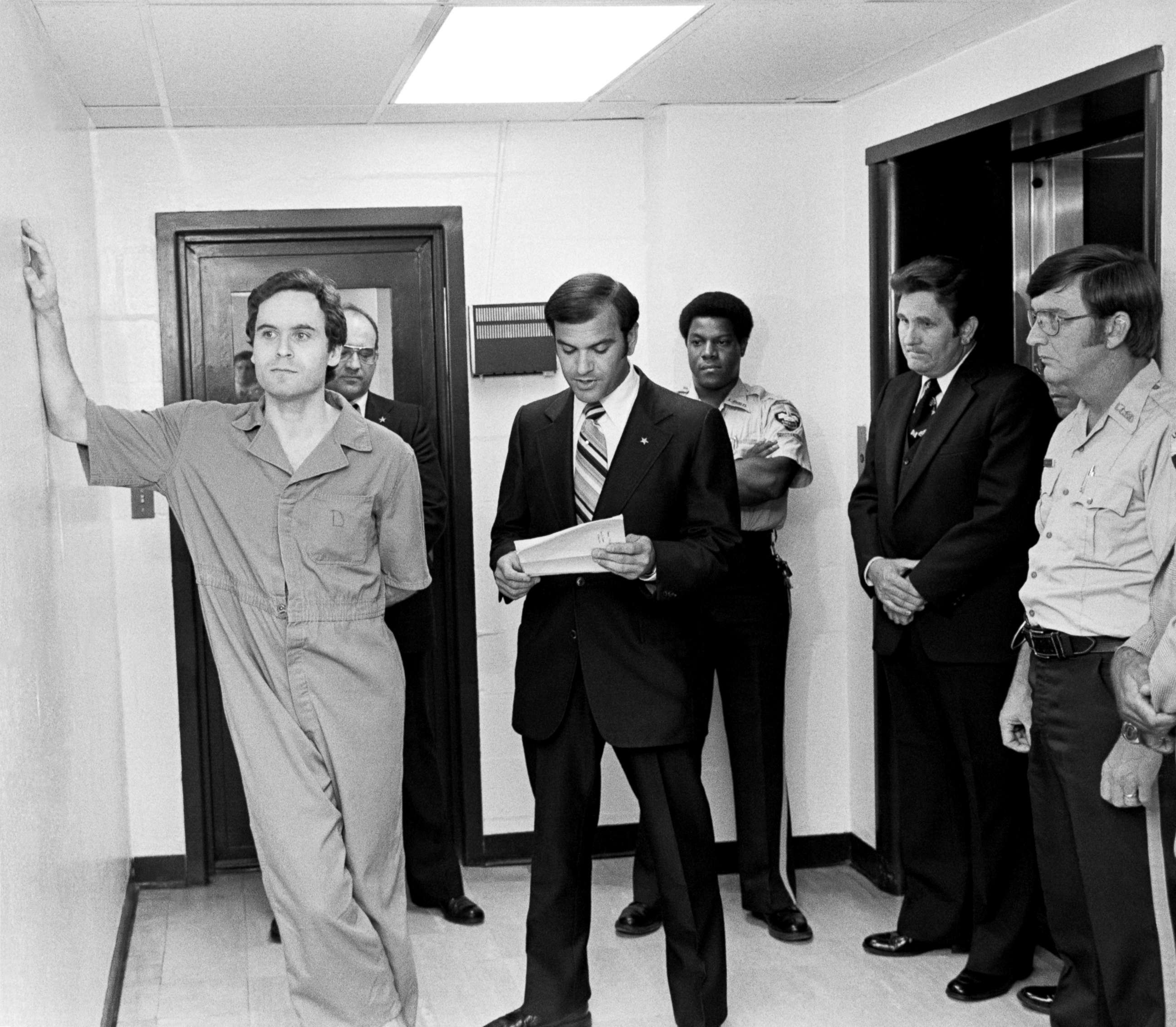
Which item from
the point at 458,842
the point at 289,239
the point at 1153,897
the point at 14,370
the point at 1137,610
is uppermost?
the point at 289,239

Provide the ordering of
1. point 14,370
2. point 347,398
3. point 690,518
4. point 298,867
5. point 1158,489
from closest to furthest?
point 14,370, point 1158,489, point 298,867, point 690,518, point 347,398

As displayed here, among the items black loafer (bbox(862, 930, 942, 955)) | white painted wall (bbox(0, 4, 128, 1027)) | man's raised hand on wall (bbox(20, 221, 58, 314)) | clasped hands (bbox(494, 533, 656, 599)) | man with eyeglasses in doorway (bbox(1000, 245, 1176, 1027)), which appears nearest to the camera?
white painted wall (bbox(0, 4, 128, 1027))

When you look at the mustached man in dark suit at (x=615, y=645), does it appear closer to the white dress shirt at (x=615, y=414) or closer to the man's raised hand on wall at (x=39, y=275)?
the white dress shirt at (x=615, y=414)

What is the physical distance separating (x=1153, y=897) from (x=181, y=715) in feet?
9.48

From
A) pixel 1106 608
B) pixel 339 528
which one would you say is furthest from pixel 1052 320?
pixel 339 528

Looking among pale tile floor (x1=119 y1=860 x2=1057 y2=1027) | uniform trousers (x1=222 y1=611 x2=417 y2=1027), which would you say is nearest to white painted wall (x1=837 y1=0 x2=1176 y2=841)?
pale tile floor (x1=119 y1=860 x2=1057 y2=1027)

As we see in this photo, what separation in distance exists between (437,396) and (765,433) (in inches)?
42.8

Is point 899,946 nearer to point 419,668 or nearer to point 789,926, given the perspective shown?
point 789,926

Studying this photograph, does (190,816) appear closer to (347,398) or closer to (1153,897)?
(347,398)

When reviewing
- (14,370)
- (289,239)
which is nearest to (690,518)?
(14,370)

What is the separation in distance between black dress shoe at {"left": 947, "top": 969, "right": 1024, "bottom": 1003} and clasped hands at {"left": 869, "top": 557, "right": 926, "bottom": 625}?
868mm

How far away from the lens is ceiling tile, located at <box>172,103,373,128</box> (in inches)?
163

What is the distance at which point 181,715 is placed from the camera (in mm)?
4523

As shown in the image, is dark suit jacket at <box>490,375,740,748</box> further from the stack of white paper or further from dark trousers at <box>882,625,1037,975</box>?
dark trousers at <box>882,625,1037,975</box>
